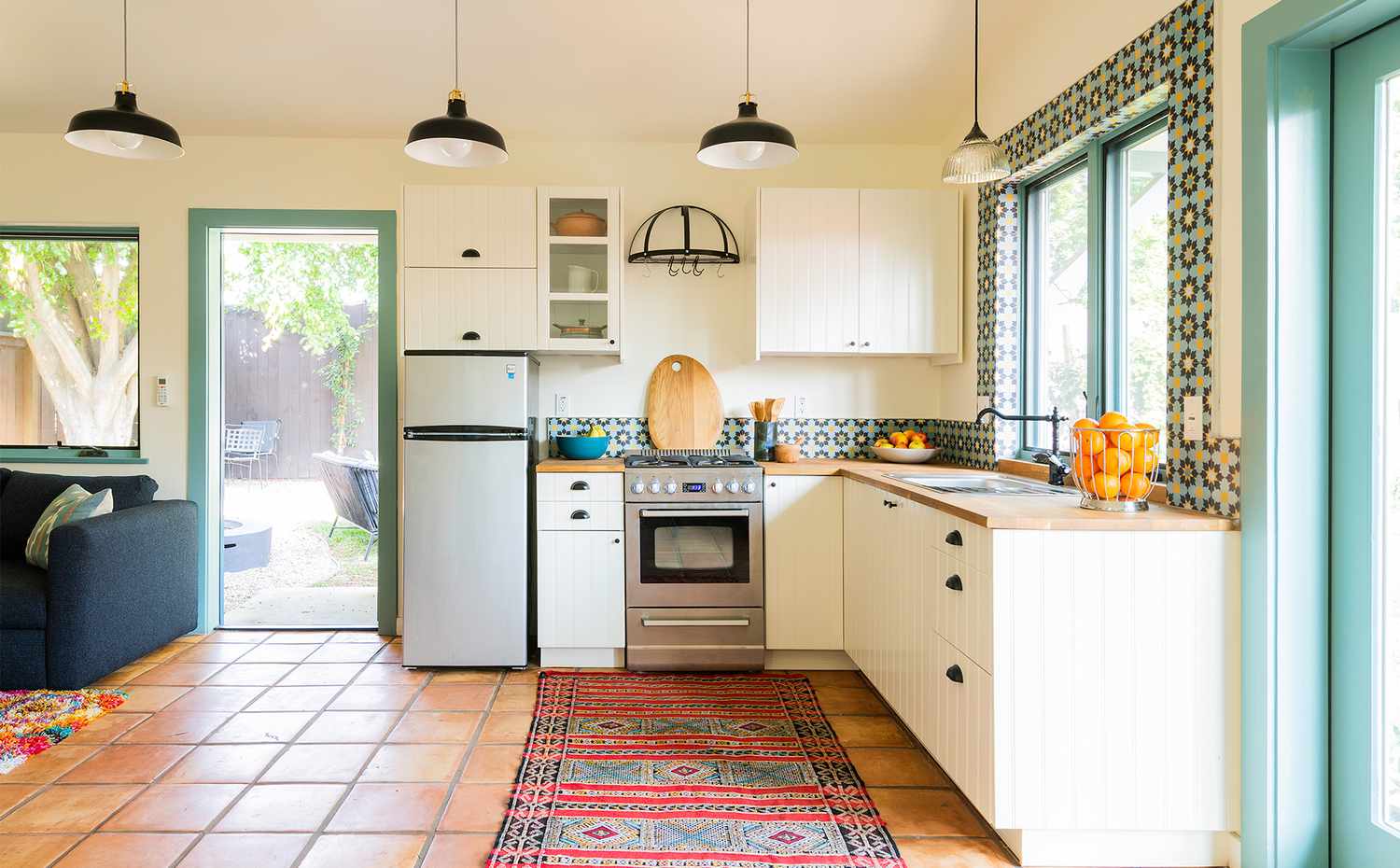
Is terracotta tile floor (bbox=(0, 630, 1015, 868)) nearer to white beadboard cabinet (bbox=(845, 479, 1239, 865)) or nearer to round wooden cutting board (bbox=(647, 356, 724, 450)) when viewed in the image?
white beadboard cabinet (bbox=(845, 479, 1239, 865))

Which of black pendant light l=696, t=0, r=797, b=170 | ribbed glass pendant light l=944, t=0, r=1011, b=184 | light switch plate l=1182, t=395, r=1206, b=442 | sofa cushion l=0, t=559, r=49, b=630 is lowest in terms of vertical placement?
sofa cushion l=0, t=559, r=49, b=630

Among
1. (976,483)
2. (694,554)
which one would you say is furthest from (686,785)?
(976,483)

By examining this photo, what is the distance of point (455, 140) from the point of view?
264cm

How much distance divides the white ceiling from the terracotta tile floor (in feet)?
8.38

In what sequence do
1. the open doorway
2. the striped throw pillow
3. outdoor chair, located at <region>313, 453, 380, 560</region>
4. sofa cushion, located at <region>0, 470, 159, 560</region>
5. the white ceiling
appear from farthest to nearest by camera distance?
1. outdoor chair, located at <region>313, 453, 380, 560</region>
2. the open doorway
3. sofa cushion, located at <region>0, 470, 159, 560</region>
4. the striped throw pillow
5. the white ceiling

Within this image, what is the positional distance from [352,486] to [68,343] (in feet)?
5.18

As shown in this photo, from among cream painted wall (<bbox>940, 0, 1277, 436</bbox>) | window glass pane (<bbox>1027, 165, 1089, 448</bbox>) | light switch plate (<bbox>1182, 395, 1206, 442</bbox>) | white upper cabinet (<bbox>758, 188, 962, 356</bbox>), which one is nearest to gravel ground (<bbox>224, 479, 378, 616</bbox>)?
white upper cabinet (<bbox>758, 188, 962, 356</bbox>)

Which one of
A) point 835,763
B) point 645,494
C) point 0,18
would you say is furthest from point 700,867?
point 0,18

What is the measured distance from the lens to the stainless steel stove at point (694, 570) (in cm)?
359

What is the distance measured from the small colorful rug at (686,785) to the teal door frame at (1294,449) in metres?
0.95

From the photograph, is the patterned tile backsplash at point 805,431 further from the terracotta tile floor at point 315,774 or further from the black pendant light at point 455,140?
the black pendant light at point 455,140

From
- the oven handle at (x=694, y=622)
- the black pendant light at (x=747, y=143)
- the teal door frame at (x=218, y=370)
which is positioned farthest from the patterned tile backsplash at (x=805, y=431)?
the black pendant light at (x=747, y=143)

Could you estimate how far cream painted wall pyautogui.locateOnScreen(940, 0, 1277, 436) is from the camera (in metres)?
2.08

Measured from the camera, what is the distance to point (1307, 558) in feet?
6.38
